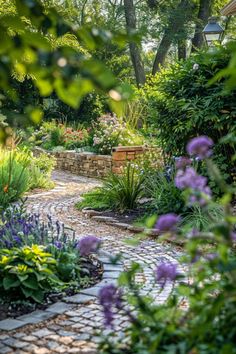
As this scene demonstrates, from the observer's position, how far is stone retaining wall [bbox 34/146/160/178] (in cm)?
969

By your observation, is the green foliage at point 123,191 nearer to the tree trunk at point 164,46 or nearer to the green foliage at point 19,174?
the green foliage at point 19,174

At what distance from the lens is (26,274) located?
3.07 m

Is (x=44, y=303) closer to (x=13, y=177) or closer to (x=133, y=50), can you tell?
(x=13, y=177)

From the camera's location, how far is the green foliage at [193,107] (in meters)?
5.48

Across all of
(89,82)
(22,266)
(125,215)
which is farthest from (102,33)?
(125,215)

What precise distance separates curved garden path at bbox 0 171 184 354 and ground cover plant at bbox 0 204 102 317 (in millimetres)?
255

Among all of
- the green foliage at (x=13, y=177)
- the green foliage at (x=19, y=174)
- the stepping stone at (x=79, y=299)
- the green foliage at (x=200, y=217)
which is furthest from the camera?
the green foliage at (x=13, y=177)

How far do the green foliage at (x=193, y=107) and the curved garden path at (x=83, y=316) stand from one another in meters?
1.52

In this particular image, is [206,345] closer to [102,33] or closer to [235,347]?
[235,347]

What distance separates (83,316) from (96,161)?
767cm

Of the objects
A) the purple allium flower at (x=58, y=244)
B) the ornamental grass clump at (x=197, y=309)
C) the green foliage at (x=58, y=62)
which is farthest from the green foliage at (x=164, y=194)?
the green foliage at (x=58, y=62)

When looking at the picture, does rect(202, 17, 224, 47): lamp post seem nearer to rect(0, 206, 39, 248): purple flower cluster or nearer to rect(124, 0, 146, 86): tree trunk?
rect(0, 206, 39, 248): purple flower cluster

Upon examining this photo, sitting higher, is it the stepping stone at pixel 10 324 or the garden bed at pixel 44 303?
the garden bed at pixel 44 303

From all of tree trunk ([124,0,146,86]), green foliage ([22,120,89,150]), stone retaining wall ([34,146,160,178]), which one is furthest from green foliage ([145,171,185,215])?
tree trunk ([124,0,146,86])
